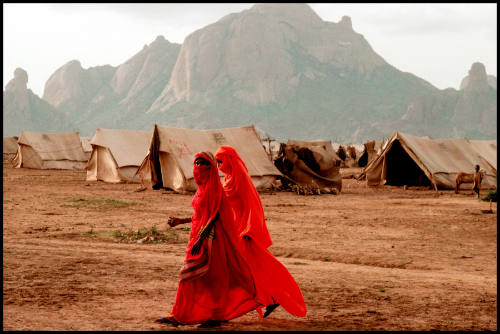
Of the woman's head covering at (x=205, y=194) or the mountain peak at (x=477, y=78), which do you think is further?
the mountain peak at (x=477, y=78)

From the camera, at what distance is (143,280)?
6.50 metres

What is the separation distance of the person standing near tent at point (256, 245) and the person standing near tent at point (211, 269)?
0.16 meters

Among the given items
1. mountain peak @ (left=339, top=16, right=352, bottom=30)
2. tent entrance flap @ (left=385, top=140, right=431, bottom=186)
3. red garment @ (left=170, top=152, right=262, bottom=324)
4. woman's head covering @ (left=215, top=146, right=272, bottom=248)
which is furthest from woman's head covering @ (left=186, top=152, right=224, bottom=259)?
mountain peak @ (left=339, top=16, right=352, bottom=30)

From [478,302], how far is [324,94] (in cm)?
13989

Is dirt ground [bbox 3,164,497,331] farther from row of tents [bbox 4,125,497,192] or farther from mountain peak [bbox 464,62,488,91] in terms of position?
mountain peak [bbox 464,62,488,91]

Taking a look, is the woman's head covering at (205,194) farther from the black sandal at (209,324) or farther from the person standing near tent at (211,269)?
the black sandal at (209,324)

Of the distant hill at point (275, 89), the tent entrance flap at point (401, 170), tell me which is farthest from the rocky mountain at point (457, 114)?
the tent entrance flap at point (401, 170)

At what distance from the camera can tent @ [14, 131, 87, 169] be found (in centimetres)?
3400

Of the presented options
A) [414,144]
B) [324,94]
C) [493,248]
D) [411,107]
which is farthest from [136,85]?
[493,248]

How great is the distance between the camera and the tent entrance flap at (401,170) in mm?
23047

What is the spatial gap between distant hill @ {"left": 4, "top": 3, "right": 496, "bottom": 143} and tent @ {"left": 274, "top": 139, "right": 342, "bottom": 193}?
10366 centimetres

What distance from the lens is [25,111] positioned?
386 feet

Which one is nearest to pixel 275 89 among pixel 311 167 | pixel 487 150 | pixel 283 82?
pixel 283 82

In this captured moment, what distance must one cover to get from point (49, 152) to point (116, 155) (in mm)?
12905
